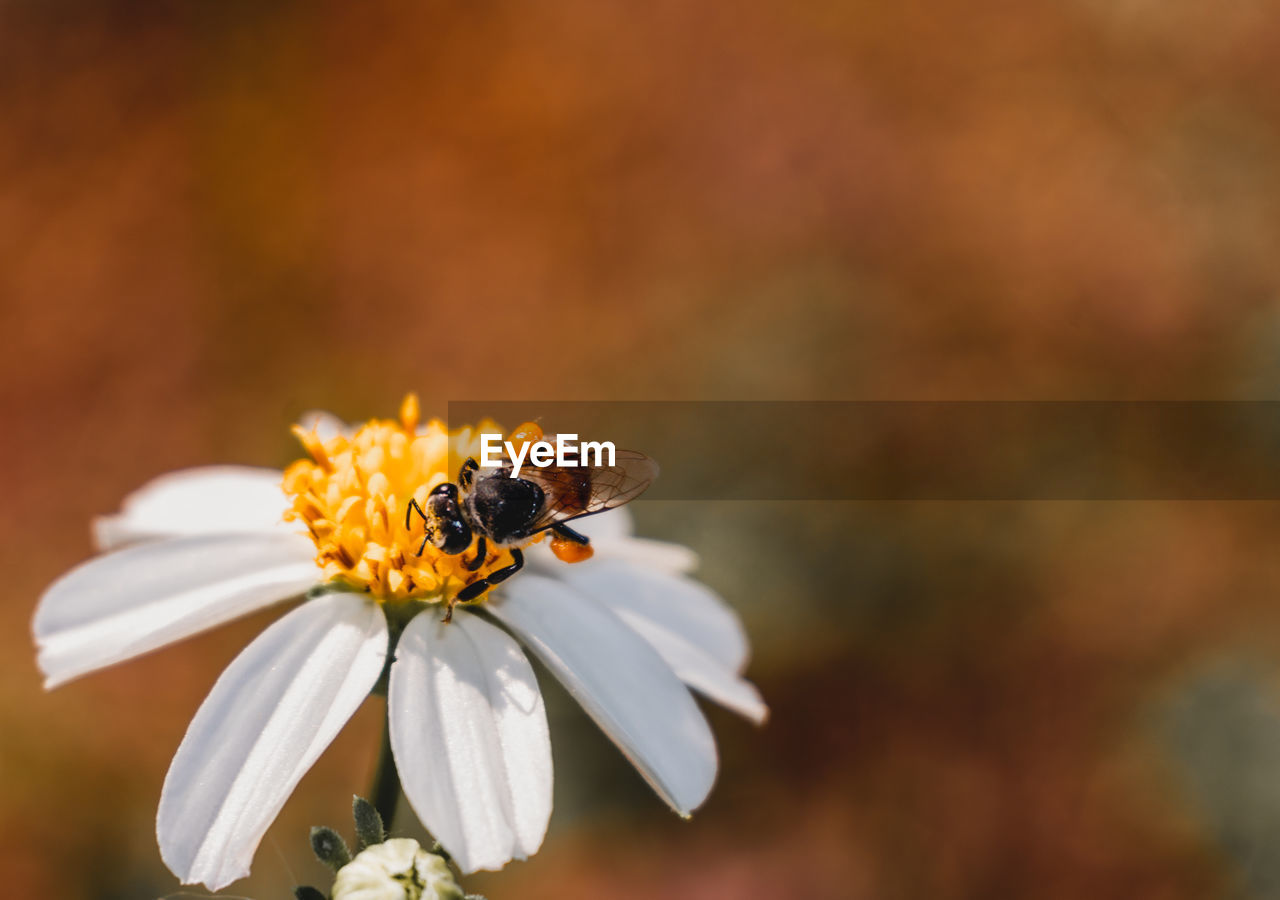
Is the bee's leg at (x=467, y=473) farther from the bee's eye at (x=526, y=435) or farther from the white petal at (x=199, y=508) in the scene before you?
the white petal at (x=199, y=508)

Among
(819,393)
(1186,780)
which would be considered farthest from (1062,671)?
(819,393)

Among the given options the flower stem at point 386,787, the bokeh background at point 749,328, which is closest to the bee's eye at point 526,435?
the flower stem at point 386,787

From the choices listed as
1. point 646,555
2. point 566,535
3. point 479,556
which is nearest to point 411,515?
point 479,556

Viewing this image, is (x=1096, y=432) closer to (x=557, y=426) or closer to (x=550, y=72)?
(x=557, y=426)

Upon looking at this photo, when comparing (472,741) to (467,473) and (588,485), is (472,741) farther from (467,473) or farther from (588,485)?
(588,485)

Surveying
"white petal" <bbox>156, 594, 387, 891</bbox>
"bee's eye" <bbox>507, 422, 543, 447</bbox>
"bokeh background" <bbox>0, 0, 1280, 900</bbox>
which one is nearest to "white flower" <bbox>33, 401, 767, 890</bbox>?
"white petal" <bbox>156, 594, 387, 891</bbox>

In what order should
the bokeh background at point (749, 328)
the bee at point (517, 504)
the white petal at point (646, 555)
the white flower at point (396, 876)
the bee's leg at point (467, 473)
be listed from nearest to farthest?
the white flower at point (396, 876) → the bee at point (517, 504) → the bee's leg at point (467, 473) → the white petal at point (646, 555) → the bokeh background at point (749, 328)

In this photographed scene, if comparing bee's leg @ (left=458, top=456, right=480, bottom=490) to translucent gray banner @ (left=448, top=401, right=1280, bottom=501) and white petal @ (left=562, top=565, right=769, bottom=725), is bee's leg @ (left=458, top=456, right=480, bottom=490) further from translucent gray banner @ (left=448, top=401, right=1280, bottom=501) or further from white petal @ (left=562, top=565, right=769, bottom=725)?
translucent gray banner @ (left=448, top=401, right=1280, bottom=501)

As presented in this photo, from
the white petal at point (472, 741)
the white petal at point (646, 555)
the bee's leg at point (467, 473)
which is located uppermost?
the bee's leg at point (467, 473)
